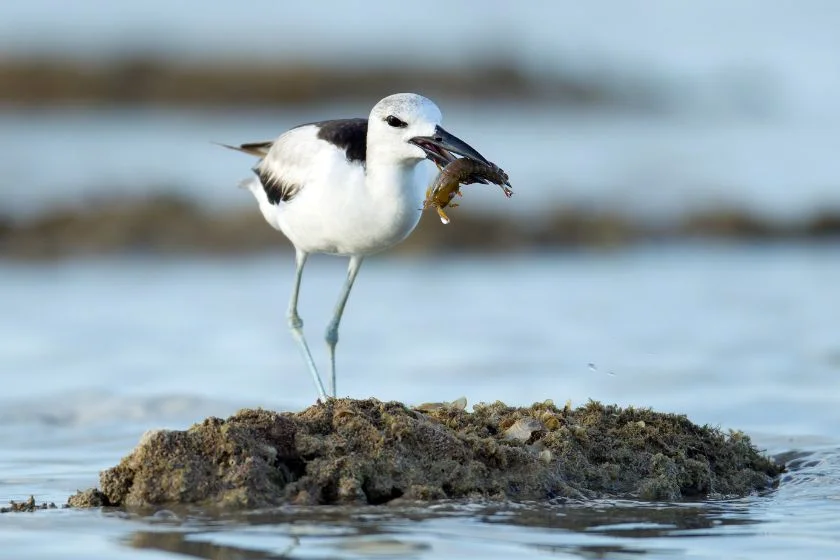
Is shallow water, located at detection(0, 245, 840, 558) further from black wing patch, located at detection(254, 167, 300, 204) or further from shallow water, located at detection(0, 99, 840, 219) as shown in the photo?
shallow water, located at detection(0, 99, 840, 219)

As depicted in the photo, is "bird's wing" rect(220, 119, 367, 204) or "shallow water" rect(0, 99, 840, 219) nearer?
"bird's wing" rect(220, 119, 367, 204)

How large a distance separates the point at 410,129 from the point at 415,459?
2084 millimetres

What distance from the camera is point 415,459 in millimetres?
6707

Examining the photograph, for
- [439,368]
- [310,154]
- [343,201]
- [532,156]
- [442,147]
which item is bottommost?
[439,368]

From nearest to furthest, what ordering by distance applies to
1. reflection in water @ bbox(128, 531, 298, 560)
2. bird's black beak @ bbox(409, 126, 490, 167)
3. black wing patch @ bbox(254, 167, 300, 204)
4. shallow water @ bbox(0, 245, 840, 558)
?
reflection in water @ bbox(128, 531, 298, 560) < shallow water @ bbox(0, 245, 840, 558) < bird's black beak @ bbox(409, 126, 490, 167) < black wing patch @ bbox(254, 167, 300, 204)

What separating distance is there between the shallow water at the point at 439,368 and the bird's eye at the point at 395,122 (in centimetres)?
242

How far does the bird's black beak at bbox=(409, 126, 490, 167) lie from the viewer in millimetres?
7715

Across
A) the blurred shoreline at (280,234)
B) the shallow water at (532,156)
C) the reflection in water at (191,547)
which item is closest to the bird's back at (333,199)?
the reflection in water at (191,547)

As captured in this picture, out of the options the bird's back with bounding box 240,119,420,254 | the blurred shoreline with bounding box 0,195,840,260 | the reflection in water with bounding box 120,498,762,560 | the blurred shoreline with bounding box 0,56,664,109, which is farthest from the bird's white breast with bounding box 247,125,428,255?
the blurred shoreline with bounding box 0,56,664,109

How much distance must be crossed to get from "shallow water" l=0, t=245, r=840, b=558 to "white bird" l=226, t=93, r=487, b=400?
1.72m

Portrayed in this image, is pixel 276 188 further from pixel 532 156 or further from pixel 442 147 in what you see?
pixel 532 156

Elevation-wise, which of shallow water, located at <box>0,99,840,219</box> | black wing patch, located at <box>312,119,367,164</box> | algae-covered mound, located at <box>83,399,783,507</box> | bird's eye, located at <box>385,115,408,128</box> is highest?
shallow water, located at <box>0,99,840,219</box>

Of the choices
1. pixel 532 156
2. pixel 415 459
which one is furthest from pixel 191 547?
pixel 532 156

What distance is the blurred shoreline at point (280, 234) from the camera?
18703 mm
